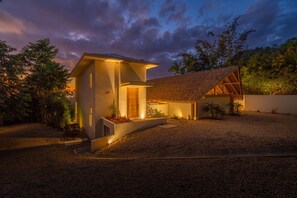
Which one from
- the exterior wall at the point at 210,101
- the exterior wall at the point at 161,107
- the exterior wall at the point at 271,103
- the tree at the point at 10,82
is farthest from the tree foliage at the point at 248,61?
the tree at the point at 10,82

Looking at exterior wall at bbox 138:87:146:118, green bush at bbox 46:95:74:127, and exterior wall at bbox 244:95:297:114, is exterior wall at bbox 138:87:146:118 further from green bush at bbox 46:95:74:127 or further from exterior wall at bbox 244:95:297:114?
exterior wall at bbox 244:95:297:114

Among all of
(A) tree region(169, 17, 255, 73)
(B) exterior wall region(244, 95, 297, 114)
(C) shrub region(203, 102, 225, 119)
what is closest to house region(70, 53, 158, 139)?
(C) shrub region(203, 102, 225, 119)

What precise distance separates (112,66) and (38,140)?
8288mm

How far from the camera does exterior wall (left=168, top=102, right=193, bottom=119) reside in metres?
14.2

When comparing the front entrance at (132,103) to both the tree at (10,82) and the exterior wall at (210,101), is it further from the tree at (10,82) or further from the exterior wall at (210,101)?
the tree at (10,82)

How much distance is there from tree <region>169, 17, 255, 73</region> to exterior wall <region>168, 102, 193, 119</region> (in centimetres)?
1911

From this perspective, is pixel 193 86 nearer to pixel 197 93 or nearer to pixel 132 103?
pixel 197 93

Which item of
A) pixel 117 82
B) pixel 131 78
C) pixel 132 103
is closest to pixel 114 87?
pixel 117 82

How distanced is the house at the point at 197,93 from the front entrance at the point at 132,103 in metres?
2.89

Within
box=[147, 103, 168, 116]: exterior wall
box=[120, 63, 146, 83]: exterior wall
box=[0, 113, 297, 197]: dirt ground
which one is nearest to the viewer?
box=[0, 113, 297, 197]: dirt ground

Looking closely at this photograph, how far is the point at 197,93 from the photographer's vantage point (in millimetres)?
14000

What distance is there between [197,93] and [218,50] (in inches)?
922

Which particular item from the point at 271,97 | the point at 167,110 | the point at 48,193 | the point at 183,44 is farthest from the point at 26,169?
the point at 183,44

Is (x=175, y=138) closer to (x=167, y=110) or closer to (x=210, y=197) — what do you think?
(x=210, y=197)
